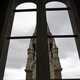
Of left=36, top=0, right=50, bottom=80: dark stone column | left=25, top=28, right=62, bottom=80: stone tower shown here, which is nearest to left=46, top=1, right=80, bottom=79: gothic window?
left=25, top=28, right=62, bottom=80: stone tower

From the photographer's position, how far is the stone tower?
2727 millimetres

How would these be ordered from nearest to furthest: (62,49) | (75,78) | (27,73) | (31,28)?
(75,78)
(27,73)
(62,49)
(31,28)

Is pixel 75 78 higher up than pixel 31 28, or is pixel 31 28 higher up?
pixel 31 28

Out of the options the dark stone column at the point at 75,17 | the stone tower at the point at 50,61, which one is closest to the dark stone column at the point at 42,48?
the stone tower at the point at 50,61

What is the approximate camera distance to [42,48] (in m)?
2.79

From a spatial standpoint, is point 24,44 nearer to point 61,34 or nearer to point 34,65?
point 34,65

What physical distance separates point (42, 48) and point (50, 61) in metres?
0.24

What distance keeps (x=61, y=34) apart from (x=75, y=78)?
87 centimetres

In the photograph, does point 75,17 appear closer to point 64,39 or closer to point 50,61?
point 64,39

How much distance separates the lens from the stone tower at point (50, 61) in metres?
2.73

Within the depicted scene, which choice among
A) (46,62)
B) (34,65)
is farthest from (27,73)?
(46,62)

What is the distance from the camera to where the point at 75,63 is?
2.82 meters

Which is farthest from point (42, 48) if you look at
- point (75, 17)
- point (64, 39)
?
point (75, 17)

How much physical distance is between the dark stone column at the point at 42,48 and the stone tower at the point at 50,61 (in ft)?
0.44
